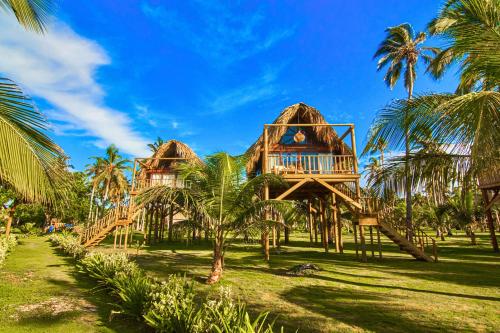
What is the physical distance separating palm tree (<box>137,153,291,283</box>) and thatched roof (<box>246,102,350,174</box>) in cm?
723

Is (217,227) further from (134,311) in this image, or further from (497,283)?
(497,283)

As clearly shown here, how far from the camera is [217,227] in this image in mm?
8234

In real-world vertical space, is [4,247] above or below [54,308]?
above

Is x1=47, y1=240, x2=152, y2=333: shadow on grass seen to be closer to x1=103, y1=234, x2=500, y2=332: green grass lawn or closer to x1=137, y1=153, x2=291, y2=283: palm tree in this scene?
x1=103, y1=234, x2=500, y2=332: green grass lawn

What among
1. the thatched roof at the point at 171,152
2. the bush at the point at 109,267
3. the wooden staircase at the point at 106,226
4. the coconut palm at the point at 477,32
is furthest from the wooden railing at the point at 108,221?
the coconut palm at the point at 477,32

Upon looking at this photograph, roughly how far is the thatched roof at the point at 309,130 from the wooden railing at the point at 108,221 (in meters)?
7.76

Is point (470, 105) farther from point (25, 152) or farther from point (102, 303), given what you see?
point (102, 303)

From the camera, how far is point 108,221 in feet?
51.9

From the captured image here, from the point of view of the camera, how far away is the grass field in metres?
4.88

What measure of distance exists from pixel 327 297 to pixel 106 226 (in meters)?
13.7

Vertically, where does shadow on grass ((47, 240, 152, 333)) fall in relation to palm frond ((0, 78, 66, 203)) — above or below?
below

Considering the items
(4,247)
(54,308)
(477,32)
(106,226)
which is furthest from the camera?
(106,226)

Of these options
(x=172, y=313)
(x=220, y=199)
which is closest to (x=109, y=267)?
(x=220, y=199)

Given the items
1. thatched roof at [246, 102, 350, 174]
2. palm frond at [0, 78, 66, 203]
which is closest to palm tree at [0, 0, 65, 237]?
palm frond at [0, 78, 66, 203]
